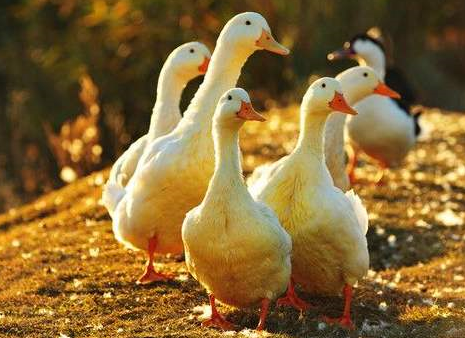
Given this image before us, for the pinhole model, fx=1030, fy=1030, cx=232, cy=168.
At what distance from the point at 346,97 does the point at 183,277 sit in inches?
88.8

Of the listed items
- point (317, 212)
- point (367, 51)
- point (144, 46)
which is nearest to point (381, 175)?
point (367, 51)

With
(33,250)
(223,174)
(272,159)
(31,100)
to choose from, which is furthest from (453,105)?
(223,174)

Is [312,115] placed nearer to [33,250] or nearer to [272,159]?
[33,250]

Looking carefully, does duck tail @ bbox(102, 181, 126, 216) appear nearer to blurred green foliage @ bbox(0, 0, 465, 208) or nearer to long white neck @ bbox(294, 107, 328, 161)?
long white neck @ bbox(294, 107, 328, 161)

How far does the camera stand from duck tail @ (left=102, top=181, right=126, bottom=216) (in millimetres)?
8336

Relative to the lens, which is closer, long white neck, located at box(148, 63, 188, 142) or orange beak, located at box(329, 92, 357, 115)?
orange beak, located at box(329, 92, 357, 115)

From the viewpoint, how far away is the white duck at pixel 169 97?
8.72 metres

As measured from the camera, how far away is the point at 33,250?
9328 mm

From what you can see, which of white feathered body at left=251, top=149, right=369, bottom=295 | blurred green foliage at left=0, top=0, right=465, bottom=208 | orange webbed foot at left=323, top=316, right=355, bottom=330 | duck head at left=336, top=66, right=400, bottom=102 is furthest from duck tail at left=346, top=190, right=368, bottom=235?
blurred green foliage at left=0, top=0, right=465, bottom=208

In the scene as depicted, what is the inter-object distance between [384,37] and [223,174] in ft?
55.1

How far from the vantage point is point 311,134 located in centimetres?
707

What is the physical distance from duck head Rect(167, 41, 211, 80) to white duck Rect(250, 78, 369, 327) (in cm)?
191

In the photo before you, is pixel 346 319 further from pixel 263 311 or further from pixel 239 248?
pixel 239 248

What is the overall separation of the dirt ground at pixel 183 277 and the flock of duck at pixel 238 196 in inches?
9.5
